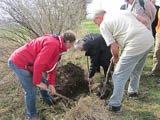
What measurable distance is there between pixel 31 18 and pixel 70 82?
87.7 inches

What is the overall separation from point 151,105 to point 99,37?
191 centimetres

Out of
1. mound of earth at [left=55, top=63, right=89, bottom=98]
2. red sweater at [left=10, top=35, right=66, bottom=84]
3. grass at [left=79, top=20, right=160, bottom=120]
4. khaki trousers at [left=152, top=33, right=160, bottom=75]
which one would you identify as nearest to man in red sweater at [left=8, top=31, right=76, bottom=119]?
red sweater at [left=10, top=35, right=66, bottom=84]

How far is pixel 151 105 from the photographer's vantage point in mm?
2830

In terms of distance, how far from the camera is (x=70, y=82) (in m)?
3.57

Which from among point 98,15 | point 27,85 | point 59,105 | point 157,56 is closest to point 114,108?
point 59,105

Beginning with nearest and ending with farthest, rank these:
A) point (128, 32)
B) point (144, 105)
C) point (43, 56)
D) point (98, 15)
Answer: point (43, 56)
point (128, 32)
point (98, 15)
point (144, 105)

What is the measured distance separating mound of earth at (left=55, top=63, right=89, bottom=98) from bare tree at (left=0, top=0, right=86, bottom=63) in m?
1.49

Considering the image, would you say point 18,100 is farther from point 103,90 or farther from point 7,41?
point 103,90

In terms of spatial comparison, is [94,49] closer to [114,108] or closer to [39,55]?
[114,108]

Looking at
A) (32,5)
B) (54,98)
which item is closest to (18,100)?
(54,98)

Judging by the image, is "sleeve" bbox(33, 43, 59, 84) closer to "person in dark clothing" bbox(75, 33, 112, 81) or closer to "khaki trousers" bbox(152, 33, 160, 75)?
"person in dark clothing" bbox(75, 33, 112, 81)

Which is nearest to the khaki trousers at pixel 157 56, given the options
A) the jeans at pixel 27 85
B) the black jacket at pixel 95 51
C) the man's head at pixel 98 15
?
the black jacket at pixel 95 51

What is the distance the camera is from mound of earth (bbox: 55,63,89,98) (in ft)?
11.1

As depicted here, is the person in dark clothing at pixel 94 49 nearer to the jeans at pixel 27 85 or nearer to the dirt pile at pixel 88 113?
the dirt pile at pixel 88 113
